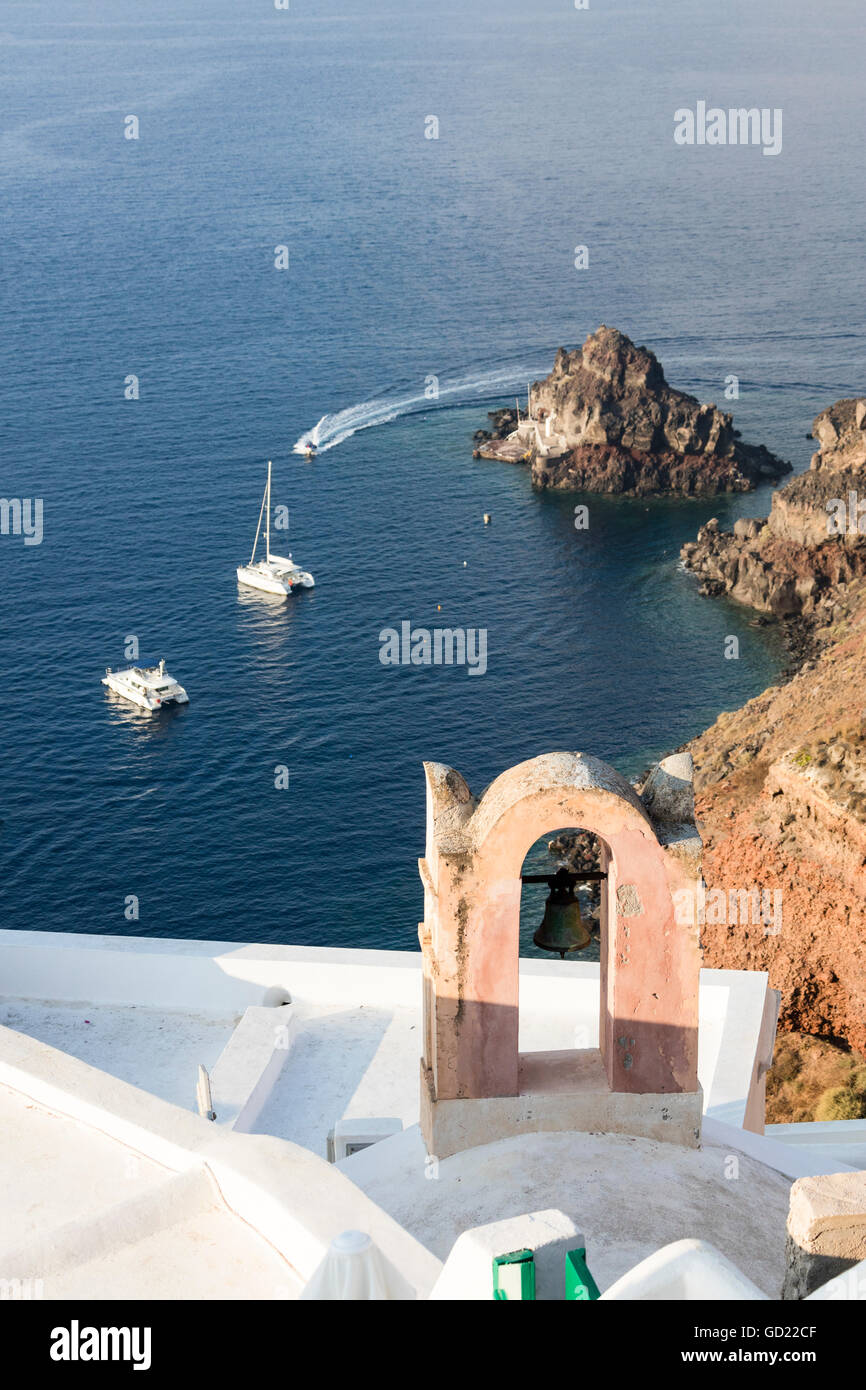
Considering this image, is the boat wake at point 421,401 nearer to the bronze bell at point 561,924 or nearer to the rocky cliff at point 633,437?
the rocky cliff at point 633,437

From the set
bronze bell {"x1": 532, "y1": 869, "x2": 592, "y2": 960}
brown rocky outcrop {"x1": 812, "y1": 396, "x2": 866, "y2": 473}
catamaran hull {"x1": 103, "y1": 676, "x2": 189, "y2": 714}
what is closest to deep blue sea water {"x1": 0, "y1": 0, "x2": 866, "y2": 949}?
catamaran hull {"x1": 103, "y1": 676, "x2": 189, "y2": 714}

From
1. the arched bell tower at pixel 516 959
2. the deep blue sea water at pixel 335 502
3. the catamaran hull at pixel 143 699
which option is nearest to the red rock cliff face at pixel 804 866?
the deep blue sea water at pixel 335 502

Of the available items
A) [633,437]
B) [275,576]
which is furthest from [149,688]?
[633,437]

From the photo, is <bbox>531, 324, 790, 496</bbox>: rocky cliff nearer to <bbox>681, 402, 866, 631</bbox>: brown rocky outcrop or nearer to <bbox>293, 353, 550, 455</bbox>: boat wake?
<bbox>293, 353, 550, 455</bbox>: boat wake

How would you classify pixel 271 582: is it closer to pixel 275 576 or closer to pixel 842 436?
pixel 275 576

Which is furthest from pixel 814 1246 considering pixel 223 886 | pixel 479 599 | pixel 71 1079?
pixel 479 599
